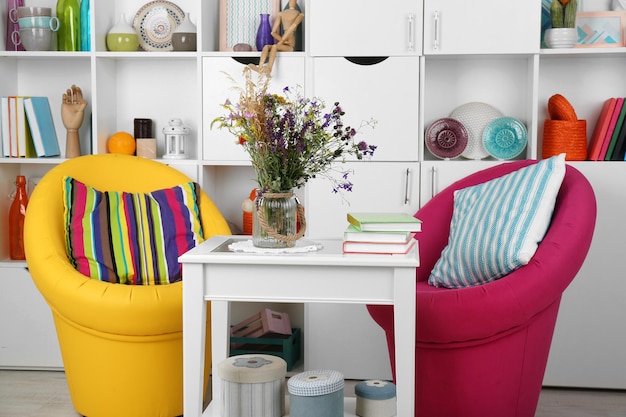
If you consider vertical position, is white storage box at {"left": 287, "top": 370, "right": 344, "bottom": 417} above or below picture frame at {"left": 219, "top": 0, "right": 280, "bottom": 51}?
below

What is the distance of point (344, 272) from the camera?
2408mm

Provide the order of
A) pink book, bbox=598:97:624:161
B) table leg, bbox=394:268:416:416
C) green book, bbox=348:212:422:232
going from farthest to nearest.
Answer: pink book, bbox=598:97:624:161 < green book, bbox=348:212:422:232 < table leg, bbox=394:268:416:416

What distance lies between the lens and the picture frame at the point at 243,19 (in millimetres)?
3814

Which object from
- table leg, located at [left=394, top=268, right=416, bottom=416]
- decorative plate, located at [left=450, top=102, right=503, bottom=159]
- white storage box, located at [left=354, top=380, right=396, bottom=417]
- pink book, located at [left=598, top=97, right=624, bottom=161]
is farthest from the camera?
decorative plate, located at [left=450, top=102, right=503, bottom=159]

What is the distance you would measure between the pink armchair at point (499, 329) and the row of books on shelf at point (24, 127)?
180 centimetres

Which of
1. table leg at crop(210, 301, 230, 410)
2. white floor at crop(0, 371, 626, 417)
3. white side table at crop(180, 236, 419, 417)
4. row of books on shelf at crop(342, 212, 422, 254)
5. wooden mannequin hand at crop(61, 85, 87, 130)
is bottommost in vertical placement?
white floor at crop(0, 371, 626, 417)

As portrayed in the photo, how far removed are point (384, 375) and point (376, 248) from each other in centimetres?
127

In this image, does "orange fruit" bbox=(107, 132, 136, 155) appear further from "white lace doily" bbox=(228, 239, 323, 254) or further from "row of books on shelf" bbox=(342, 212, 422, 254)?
"row of books on shelf" bbox=(342, 212, 422, 254)

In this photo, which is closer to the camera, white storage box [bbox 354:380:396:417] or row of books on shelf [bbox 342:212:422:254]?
row of books on shelf [bbox 342:212:422:254]

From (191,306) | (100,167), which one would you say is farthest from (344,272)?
(100,167)

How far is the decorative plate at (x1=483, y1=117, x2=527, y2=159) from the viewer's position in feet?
11.7

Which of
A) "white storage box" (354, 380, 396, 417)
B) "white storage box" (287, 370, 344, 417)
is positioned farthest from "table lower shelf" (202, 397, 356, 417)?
"white storage box" (287, 370, 344, 417)

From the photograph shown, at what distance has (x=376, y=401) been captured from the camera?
2619 mm

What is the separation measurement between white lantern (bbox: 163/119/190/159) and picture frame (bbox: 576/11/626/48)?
173cm
